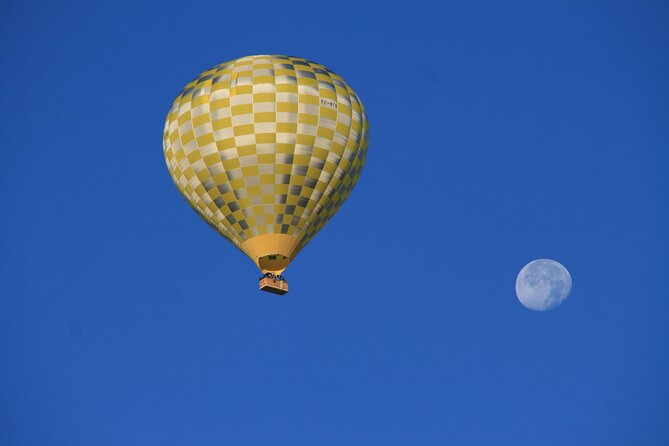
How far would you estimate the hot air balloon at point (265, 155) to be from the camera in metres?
51.9

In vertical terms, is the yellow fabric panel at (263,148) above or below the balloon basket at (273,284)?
above

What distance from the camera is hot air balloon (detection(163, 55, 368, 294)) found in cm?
5194

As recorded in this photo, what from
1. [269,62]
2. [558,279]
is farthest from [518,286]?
[269,62]

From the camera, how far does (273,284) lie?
5209 centimetres

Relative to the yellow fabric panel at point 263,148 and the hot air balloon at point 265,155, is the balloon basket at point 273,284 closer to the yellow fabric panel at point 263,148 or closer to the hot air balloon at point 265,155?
the hot air balloon at point 265,155

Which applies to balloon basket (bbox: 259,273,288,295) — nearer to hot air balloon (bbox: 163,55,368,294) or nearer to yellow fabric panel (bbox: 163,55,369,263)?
hot air balloon (bbox: 163,55,368,294)

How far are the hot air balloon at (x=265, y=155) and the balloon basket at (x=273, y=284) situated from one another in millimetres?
32

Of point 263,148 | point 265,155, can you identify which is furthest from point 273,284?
point 263,148

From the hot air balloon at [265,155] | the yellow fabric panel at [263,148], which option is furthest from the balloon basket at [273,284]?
the yellow fabric panel at [263,148]

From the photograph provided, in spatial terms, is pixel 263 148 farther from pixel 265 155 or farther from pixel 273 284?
pixel 273 284

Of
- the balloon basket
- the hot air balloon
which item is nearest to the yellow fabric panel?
the hot air balloon

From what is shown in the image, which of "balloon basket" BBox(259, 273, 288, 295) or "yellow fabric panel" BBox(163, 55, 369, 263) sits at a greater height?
"yellow fabric panel" BBox(163, 55, 369, 263)

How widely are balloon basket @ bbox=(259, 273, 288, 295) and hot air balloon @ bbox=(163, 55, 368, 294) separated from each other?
0.03 metres

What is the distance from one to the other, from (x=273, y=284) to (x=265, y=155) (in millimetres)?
4122
